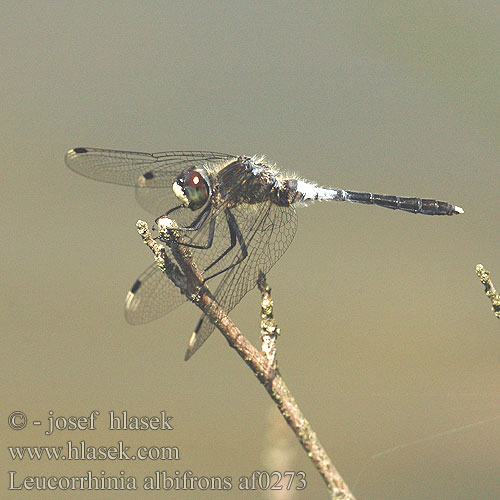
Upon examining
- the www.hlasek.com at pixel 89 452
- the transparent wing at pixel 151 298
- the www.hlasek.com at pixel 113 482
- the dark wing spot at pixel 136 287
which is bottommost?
the www.hlasek.com at pixel 113 482

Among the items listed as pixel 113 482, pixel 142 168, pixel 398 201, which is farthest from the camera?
pixel 113 482

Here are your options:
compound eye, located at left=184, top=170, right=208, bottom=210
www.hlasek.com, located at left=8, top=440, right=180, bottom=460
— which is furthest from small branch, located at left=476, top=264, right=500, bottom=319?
www.hlasek.com, located at left=8, top=440, right=180, bottom=460

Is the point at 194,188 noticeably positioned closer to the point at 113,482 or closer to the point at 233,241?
the point at 233,241

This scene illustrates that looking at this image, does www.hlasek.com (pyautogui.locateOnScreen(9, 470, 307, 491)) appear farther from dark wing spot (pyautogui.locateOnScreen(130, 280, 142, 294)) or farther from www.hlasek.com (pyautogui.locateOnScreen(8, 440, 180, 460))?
dark wing spot (pyautogui.locateOnScreen(130, 280, 142, 294))

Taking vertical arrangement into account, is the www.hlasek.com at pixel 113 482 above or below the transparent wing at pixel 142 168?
below

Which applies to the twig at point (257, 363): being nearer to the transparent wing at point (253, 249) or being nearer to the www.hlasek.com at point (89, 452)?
the transparent wing at point (253, 249)

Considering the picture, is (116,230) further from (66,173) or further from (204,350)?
(204,350)

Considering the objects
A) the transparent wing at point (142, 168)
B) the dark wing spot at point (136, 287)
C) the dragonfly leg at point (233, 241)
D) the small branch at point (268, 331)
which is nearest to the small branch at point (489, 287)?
the small branch at point (268, 331)

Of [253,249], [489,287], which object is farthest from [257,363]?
[253,249]
